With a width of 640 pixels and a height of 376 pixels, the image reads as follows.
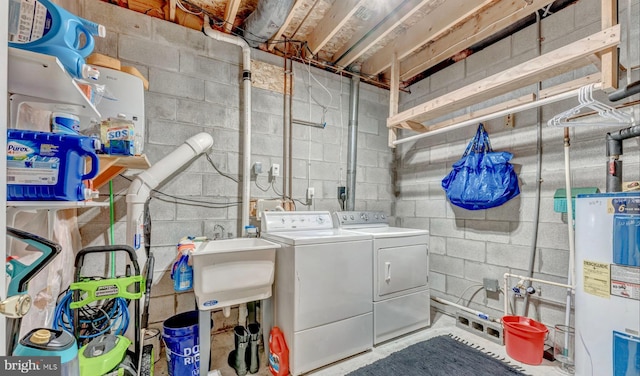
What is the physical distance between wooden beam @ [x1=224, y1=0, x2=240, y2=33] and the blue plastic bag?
7.88 feet

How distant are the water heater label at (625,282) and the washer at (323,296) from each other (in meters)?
1.43

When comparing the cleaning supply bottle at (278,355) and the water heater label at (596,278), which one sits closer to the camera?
the water heater label at (596,278)

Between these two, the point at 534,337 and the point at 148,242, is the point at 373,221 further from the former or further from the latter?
the point at 148,242

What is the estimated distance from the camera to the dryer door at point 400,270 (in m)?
2.31

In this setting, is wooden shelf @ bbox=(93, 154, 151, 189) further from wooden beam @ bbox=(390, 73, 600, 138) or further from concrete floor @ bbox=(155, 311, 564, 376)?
wooden beam @ bbox=(390, 73, 600, 138)

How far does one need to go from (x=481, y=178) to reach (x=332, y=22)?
75.5 inches

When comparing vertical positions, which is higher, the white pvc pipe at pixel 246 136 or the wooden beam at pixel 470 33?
the wooden beam at pixel 470 33

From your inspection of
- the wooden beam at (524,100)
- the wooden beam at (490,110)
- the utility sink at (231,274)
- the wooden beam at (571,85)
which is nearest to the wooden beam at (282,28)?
the wooden beam at (524,100)

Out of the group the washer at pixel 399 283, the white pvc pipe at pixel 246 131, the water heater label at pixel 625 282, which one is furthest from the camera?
the white pvc pipe at pixel 246 131

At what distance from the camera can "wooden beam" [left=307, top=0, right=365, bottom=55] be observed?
2.18m

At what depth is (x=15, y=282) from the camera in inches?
32.4

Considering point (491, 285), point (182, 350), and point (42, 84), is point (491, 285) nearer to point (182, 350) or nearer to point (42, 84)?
point (182, 350)

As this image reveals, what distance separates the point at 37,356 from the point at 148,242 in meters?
1.52

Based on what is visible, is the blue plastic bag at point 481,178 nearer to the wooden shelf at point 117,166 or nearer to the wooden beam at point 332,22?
the wooden beam at point 332,22
